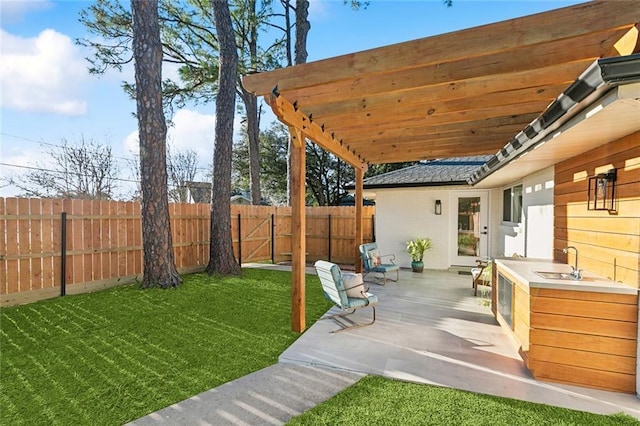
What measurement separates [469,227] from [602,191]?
5353 mm

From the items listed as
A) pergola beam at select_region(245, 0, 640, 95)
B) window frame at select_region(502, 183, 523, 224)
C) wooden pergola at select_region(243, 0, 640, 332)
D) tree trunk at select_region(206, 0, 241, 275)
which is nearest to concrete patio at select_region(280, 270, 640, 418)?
wooden pergola at select_region(243, 0, 640, 332)

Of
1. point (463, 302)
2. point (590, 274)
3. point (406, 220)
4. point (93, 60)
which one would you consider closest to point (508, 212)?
point (406, 220)

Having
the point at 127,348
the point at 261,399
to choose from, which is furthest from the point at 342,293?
the point at 127,348

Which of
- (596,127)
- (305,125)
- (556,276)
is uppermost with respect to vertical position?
(305,125)

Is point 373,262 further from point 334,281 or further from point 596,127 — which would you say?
point 596,127

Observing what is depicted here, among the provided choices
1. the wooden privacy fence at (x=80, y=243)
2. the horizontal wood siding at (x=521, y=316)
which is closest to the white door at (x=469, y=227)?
the horizontal wood siding at (x=521, y=316)

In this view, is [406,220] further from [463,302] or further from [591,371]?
[591,371]

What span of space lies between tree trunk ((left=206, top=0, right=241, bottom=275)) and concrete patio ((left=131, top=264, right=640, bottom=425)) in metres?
4.37

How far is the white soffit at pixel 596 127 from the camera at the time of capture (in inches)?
75.1

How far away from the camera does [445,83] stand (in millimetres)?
2959

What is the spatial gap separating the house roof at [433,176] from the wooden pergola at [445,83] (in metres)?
2.78

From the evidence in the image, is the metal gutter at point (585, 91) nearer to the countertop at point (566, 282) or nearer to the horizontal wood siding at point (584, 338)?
the countertop at point (566, 282)

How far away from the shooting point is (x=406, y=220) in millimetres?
8727

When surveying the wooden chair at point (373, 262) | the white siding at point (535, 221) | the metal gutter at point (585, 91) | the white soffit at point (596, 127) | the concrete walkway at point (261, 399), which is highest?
the metal gutter at point (585, 91)
